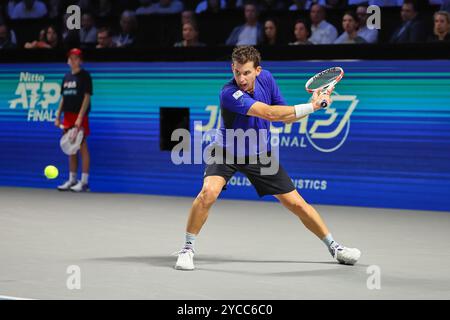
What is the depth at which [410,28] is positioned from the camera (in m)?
12.9

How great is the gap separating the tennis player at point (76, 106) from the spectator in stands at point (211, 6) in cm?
209

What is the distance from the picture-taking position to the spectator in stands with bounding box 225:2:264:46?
14172 millimetres

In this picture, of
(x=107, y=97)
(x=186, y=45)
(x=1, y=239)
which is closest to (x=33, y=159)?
(x=107, y=97)

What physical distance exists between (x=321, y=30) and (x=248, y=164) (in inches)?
223

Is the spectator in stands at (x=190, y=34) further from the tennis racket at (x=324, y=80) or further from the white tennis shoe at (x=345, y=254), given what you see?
the white tennis shoe at (x=345, y=254)

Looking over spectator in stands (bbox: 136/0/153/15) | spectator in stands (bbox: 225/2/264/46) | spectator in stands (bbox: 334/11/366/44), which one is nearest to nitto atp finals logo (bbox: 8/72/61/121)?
spectator in stands (bbox: 136/0/153/15)

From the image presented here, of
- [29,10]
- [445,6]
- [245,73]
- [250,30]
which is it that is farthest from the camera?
[29,10]

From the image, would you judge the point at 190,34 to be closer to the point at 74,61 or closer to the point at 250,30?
the point at 250,30

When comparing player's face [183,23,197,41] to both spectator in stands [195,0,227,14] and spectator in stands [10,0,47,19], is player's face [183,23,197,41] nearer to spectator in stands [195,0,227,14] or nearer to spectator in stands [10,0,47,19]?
spectator in stands [195,0,227,14]

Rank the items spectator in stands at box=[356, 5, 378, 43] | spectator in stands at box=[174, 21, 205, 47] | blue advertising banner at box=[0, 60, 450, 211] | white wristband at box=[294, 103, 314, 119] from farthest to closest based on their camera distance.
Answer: spectator in stands at box=[174, 21, 205, 47] → spectator in stands at box=[356, 5, 378, 43] → blue advertising banner at box=[0, 60, 450, 211] → white wristband at box=[294, 103, 314, 119]

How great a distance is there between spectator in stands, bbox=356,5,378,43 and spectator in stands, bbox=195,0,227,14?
249 cm

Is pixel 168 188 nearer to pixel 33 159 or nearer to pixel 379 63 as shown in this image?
pixel 33 159

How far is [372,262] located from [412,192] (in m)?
3.99

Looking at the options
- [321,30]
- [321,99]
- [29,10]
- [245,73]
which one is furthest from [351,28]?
[29,10]
